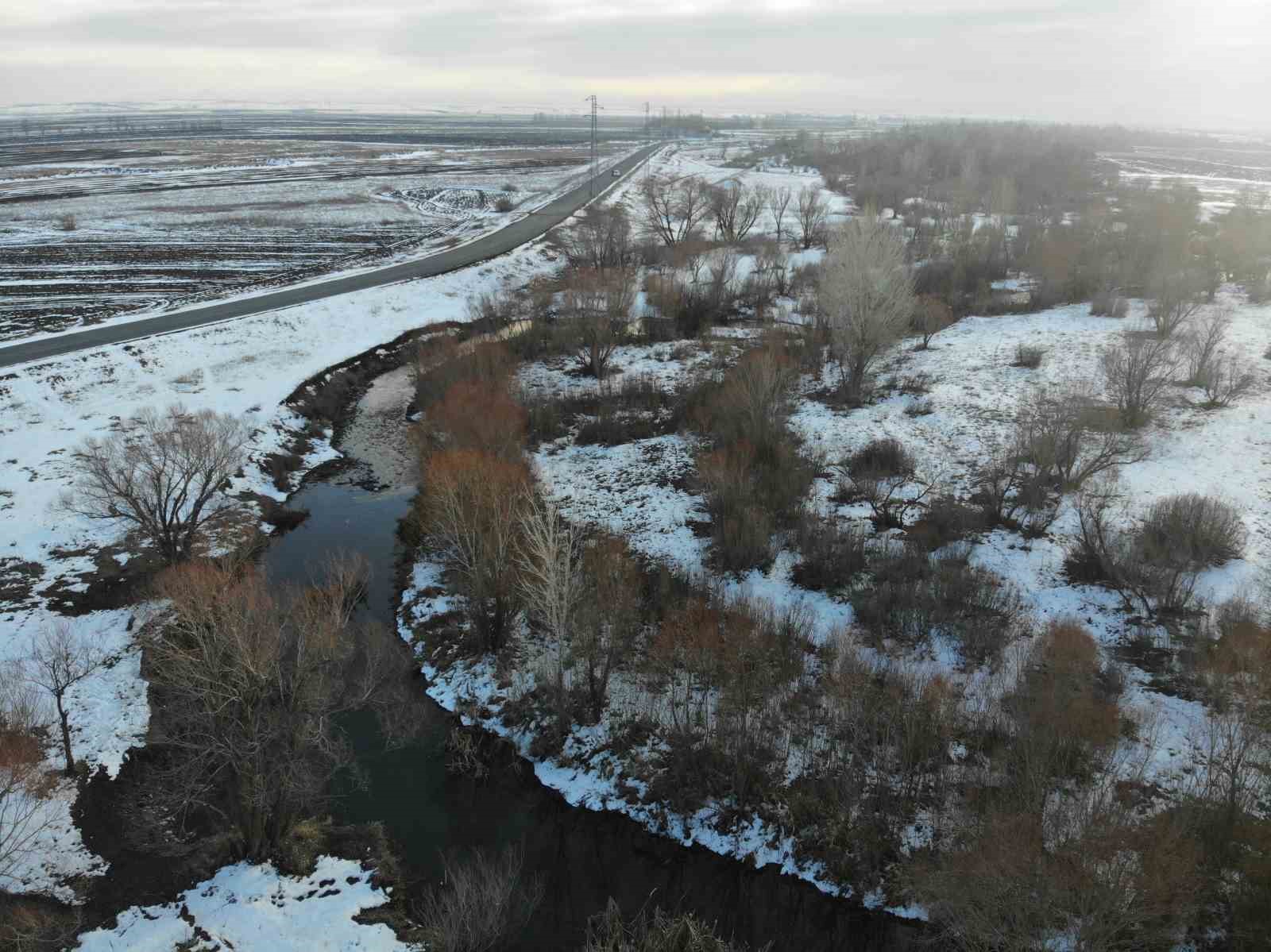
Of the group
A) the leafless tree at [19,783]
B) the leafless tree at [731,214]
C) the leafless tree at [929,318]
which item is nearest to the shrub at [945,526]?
the leafless tree at [929,318]

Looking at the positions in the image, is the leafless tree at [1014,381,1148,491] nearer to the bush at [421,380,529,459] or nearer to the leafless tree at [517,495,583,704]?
the leafless tree at [517,495,583,704]

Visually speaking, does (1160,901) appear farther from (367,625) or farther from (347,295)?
(347,295)

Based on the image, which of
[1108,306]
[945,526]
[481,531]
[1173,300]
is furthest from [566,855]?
[1108,306]

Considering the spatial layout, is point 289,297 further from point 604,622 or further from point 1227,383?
point 1227,383

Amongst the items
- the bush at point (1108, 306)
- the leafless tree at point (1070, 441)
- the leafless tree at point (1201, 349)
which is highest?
the bush at point (1108, 306)

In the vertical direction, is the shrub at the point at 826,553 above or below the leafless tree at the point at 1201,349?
below

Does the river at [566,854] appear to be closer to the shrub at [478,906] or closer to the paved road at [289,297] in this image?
the shrub at [478,906]
